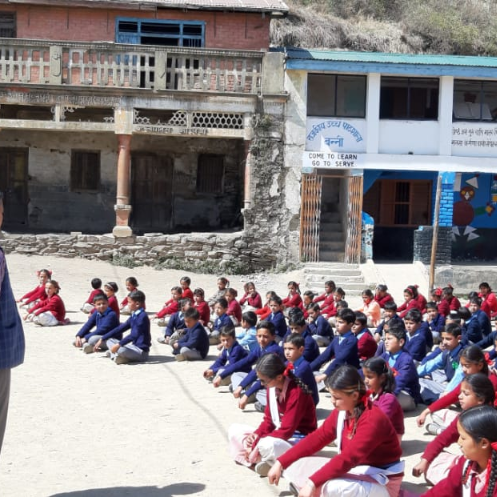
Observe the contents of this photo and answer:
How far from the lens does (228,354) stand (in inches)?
376

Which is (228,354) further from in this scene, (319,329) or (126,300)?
(126,300)

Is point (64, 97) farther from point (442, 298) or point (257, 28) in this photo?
point (442, 298)

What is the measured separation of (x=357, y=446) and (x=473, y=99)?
17.6 m

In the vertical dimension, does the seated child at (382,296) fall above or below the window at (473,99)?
below

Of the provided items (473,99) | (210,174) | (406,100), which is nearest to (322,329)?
(406,100)

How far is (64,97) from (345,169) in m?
7.25

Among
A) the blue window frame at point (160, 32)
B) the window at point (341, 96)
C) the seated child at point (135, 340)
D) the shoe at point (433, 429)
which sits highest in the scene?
the blue window frame at point (160, 32)

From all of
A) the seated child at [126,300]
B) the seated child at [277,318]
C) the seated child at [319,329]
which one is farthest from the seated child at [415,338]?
the seated child at [126,300]

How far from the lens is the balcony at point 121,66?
19938 mm

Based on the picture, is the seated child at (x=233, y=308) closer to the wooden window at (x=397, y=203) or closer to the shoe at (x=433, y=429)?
the shoe at (x=433, y=429)

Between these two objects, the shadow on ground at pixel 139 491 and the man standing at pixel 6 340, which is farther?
the shadow on ground at pixel 139 491

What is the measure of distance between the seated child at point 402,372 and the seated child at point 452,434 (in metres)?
2.14

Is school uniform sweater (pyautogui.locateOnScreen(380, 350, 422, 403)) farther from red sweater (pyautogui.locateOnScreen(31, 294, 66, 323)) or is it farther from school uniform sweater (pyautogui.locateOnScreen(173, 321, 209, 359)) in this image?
red sweater (pyautogui.locateOnScreen(31, 294, 66, 323))

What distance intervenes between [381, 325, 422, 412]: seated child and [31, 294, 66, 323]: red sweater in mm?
6969
